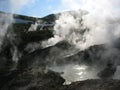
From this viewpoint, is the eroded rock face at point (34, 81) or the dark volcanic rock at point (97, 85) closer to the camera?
the dark volcanic rock at point (97, 85)

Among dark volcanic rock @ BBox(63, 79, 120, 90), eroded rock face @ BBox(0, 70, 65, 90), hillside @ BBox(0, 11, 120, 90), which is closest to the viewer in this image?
dark volcanic rock @ BBox(63, 79, 120, 90)

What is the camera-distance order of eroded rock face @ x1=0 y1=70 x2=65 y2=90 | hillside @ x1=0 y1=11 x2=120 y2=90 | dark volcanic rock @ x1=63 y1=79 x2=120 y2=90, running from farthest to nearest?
eroded rock face @ x1=0 y1=70 x2=65 y2=90, hillside @ x1=0 y1=11 x2=120 y2=90, dark volcanic rock @ x1=63 y1=79 x2=120 y2=90

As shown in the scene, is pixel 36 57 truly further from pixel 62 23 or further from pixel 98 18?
pixel 62 23

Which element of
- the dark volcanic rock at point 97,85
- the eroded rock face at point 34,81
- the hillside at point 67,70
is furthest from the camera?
the eroded rock face at point 34,81

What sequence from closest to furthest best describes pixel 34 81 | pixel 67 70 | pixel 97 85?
pixel 97 85
pixel 34 81
pixel 67 70

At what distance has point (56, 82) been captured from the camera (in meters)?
22.8

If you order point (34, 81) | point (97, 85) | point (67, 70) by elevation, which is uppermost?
point (97, 85)

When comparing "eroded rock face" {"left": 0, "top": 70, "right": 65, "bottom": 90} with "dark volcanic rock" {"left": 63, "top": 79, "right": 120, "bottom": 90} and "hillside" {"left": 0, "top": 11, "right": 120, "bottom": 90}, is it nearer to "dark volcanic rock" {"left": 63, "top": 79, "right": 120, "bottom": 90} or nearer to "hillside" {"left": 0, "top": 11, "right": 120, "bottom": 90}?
"hillside" {"left": 0, "top": 11, "right": 120, "bottom": 90}

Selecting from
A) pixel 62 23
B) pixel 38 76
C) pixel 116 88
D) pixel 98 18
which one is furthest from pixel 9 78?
pixel 62 23

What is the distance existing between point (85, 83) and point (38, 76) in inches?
250

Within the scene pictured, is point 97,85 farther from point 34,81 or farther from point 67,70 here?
point 67,70

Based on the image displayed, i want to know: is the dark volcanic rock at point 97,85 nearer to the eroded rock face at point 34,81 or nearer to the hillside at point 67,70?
the hillside at point 67,70

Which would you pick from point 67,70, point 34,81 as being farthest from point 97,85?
point 67,70

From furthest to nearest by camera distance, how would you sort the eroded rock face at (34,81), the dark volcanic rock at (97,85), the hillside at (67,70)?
the eroded rock face at (34,81), the hillside at (67,70), the dark volcanic rock at (97,85)
